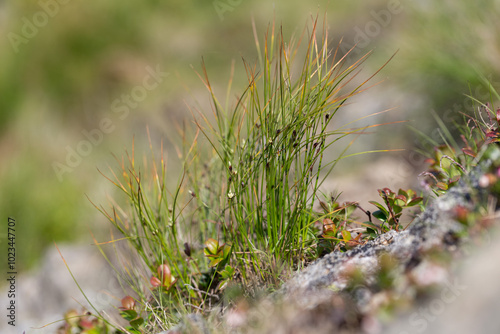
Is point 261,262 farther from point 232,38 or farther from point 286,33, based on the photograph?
point 232,38

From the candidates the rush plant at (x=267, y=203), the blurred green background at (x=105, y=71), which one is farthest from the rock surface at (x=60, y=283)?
the rush plant at (x=267, y=203)

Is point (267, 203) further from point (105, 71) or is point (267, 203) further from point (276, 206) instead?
point (105, 71)

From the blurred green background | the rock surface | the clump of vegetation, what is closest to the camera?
the clump of vegetation

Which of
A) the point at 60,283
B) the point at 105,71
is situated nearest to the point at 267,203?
the point at 60,283

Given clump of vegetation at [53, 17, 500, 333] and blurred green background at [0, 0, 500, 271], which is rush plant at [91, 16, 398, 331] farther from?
blurred green background at [0, 0, 500, 271]

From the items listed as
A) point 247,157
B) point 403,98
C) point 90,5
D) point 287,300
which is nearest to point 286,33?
point 403,98

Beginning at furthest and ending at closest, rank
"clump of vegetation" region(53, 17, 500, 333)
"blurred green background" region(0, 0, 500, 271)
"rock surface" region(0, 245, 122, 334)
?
"blurred green background" region(0, 0, 500, 271) → "rock surface" region(0, 245, 122, 334) → "clump of vegetation" region(53, 17, 500, 333)

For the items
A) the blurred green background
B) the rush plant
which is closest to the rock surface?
the blurred green background

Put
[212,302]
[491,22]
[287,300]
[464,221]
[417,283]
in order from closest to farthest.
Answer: [417,283], [464,221], [287,300], [212,302], [491,22]
